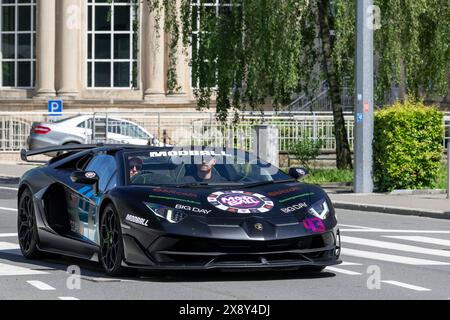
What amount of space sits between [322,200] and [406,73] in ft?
58.2

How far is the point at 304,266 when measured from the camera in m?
12.5

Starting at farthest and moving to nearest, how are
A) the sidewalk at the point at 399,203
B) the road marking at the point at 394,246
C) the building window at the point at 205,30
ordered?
the building window at the point at 205,30
the sidewalk at the point at 399,203
the road marking at the point at 394,246

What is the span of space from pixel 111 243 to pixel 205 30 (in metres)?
18.7

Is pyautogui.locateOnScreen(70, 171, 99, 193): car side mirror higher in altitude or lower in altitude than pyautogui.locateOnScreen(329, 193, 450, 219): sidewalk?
higher

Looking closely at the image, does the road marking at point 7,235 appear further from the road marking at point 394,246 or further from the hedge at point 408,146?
the hedge at point 408,146

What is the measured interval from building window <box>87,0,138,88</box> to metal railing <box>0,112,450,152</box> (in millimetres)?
4593

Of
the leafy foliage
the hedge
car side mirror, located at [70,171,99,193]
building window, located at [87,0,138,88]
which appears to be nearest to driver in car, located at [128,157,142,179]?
car side mirror, located at [70,171,99,193]

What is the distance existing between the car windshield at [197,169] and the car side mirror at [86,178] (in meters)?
0.35

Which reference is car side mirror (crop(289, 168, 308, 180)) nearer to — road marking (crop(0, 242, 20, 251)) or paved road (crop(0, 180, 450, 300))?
paved road (crop(0, 180, 450, 300))

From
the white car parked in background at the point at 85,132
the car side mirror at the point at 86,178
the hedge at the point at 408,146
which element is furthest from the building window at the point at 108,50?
the car side mirror at the point at 86,178

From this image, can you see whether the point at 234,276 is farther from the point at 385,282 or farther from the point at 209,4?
the point at 209,4

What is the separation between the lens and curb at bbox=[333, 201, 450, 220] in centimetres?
2248

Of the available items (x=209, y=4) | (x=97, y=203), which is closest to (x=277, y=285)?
(x=97, y=203)

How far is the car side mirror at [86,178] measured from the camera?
13.4m
